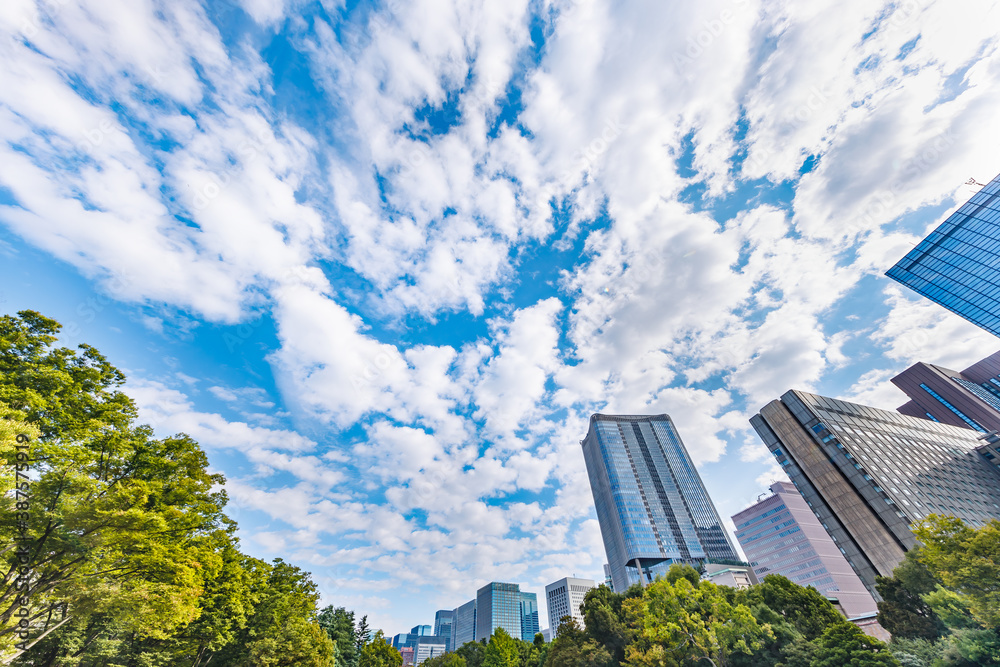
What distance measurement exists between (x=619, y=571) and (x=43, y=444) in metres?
137

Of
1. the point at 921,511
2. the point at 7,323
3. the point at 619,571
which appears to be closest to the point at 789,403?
the point at 921,511

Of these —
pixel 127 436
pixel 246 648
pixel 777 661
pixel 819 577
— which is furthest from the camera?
pixel 819 577

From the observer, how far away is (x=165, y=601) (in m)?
14.9

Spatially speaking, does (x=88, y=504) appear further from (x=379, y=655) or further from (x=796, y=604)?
(x=379, y=655)

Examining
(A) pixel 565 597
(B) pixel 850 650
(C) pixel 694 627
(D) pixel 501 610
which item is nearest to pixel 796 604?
(B) pixel 850 650

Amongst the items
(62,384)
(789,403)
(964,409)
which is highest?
(964,409)

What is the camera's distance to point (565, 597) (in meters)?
152

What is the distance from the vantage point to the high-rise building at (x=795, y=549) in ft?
346

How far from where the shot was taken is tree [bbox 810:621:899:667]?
18812 millimetres

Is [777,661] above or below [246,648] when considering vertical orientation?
below

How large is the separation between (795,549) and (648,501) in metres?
48.8

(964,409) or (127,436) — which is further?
(964,409)

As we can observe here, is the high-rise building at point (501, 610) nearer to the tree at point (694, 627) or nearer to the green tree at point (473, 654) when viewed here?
the green tree at point (473, 654)

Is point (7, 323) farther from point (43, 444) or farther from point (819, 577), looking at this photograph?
point (819, 577)
